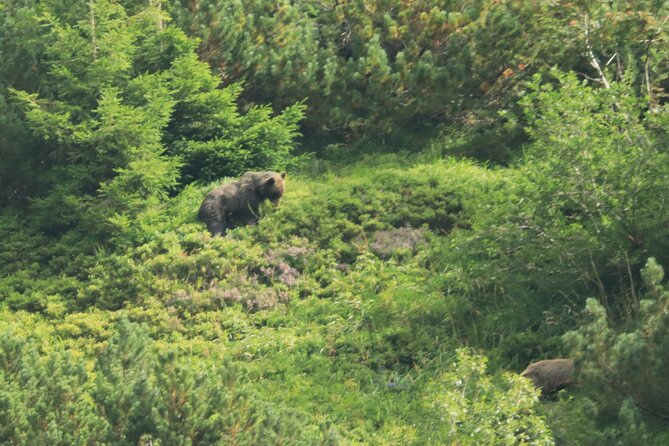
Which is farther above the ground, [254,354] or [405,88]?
[405,88]

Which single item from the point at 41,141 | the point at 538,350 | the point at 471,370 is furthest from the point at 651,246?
the point at 41,141

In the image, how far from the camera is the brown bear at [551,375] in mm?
10156

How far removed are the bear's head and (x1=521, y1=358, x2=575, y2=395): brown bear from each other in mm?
5006

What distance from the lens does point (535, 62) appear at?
1642cm

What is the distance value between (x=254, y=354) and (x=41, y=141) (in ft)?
16.7

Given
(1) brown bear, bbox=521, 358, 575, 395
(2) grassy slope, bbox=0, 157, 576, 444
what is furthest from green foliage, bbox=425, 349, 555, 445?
(1) brown bear, bbox=521, 358, 575, 395

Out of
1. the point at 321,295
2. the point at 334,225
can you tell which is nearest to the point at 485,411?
the point at 321,295

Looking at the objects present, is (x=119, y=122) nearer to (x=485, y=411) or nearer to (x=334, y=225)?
(x=334, y=225)

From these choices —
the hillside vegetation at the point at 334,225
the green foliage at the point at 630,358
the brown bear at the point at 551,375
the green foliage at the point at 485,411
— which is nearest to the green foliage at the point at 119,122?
the hillside vegetation at the point at 334,225

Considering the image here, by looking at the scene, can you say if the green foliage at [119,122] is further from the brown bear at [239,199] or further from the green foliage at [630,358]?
the green foliage at [630,358]

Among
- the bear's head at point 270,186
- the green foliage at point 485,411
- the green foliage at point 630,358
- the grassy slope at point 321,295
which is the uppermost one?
the green foliage at point 630,358

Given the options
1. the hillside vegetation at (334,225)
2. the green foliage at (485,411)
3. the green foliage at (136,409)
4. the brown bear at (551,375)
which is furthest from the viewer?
the brown bear at (551,375)

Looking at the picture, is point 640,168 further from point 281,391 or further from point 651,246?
point 281,391

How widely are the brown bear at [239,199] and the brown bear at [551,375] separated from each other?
16.3 feet
